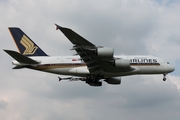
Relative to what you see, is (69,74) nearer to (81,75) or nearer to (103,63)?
(81,75)

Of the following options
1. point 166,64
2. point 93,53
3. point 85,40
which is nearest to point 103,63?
point 93,53

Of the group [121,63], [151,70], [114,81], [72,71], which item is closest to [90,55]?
[121,63]

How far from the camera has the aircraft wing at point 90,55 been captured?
4716 centimetres

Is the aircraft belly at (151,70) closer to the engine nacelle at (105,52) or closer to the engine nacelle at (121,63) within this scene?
the engine nacelle at (121,63)

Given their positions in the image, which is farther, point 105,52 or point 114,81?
point 114,81

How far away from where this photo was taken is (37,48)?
193ft

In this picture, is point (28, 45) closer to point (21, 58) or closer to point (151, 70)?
point (21, 58)

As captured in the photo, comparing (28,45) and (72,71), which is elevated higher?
(28,45)

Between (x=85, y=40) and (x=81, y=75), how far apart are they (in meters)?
9.67

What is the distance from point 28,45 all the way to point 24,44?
630mm

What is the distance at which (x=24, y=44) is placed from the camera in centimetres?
5938

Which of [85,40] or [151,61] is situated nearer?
[85,40]

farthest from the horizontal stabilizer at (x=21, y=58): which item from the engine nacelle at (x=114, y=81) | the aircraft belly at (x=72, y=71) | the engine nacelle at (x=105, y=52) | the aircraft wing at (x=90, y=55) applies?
the engine nacelle at (x=114, y=81)

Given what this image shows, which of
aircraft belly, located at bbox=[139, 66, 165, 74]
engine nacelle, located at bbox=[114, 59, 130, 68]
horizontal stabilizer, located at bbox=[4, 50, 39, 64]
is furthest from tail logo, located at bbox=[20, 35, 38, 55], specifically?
aircraft belly, located at bbox=[139, 66, 165, 74]
